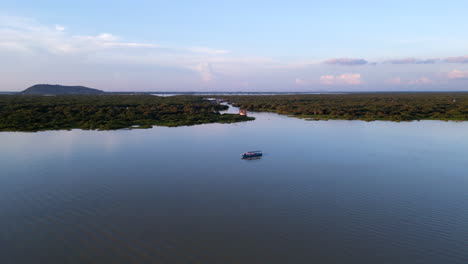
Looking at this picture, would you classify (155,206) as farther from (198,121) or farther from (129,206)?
(198,121)

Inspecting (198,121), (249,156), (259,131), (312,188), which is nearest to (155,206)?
(312,188)

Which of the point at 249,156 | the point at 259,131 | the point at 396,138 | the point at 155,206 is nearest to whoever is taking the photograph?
the point at 155,206

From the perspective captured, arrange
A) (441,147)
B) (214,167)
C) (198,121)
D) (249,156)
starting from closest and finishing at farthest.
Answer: (214,167) < (249,156) < (441,147) < (198,121)

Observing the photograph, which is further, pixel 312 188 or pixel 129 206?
pixel 312 188

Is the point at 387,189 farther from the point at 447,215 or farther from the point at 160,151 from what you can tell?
the point at 160,151

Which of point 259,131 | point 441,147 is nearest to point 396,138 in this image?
point 441,147

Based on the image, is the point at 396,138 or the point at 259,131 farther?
the point at 259,131
